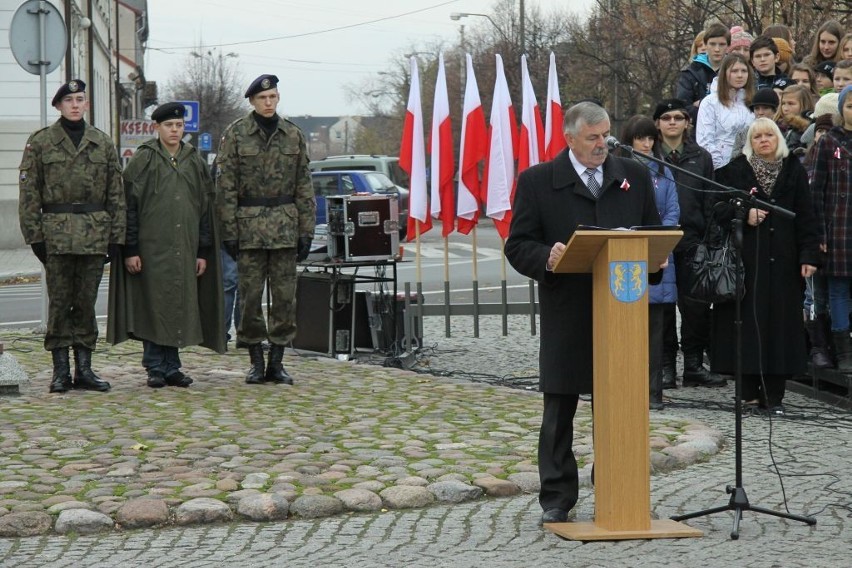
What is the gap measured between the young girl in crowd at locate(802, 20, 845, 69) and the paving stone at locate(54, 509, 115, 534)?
8.44 meters

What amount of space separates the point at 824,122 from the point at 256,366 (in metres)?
4.53

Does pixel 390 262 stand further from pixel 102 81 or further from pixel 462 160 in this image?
pixel 102 81

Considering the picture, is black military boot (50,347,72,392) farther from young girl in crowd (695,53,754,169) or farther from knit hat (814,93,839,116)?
knit hat (814,93,839,116)

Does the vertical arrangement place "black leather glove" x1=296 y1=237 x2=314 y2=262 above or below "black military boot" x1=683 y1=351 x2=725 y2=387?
above

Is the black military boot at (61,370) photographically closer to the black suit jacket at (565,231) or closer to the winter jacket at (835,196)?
the black suit jacket at (565,231)

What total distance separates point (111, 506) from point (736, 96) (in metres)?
6.82

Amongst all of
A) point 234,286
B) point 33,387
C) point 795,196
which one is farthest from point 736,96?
point 33,387

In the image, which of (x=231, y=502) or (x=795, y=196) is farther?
(x=795, y=196)

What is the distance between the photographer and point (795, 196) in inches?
A: 381

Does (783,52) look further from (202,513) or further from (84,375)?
(202,513)

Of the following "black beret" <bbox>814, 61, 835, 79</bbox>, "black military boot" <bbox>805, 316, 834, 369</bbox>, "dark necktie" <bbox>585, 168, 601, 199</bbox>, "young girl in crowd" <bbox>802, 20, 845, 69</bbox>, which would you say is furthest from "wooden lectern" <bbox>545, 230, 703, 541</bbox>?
"young girl in crowd" <bbox>802, 20, 845, 69</bbox>

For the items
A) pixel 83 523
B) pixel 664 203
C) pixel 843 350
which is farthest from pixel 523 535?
pixel 843 350

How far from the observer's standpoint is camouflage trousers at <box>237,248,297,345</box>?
34.7 ft

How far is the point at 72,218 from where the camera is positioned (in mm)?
10047
